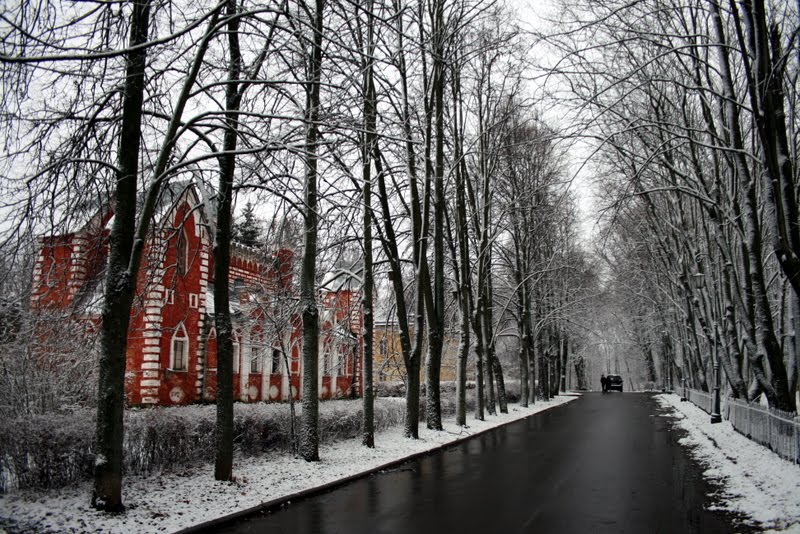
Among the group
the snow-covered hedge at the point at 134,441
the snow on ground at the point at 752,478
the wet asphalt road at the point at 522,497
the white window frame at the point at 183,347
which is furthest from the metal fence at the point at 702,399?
the white window frame at the point at 183,347

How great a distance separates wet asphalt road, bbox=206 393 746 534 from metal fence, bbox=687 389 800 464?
169cm

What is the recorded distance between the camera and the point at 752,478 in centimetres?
1184

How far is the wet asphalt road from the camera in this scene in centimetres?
859

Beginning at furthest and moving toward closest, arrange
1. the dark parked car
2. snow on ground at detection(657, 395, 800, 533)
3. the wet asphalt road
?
the dark parked car < snow on ground at detection(657, 395, 800, 533) < the wet asphalt road

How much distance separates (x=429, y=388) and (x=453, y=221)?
10.4m

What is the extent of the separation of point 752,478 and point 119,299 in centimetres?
1080

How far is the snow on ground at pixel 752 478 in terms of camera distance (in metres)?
8.80

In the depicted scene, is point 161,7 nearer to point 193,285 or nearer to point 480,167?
point 480,167

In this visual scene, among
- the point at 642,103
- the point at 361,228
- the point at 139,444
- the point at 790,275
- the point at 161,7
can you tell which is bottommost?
the point at 139,444

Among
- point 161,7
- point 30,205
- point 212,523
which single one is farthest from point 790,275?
point 30,205

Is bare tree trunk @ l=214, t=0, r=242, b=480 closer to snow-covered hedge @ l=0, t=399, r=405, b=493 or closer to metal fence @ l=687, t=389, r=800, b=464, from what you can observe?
snow-covered hedge @ l=0, t=399, r=405, b=493

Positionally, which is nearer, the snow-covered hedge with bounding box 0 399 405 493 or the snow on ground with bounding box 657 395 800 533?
the snow on ground with bounding box 657 395 800 533

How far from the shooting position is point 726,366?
73.6ft

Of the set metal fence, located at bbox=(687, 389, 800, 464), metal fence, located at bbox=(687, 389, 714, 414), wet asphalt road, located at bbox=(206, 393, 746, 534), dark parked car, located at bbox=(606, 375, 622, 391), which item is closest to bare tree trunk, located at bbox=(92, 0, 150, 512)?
wet asphalt road, located at bbox=(206, 393, 746, 534)
